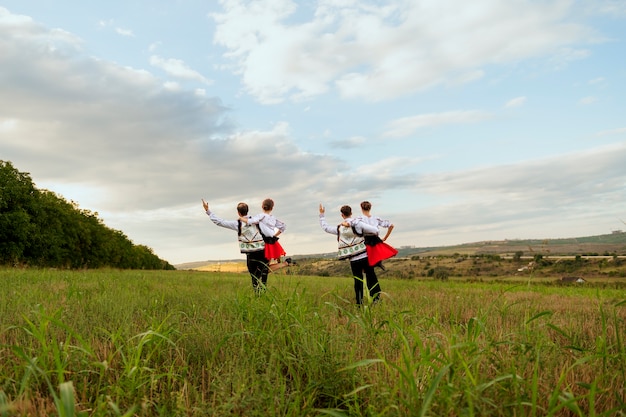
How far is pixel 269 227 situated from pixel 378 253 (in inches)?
108

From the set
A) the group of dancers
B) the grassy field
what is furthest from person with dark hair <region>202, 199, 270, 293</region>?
the grassy field

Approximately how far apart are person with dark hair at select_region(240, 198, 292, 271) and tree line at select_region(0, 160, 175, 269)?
88.2 feet

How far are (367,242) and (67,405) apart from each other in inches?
360

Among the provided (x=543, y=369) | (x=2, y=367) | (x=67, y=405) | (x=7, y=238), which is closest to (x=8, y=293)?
(x=2, y=367)

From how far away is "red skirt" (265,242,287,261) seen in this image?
36.9ft

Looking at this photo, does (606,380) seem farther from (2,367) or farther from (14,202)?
(14,202)

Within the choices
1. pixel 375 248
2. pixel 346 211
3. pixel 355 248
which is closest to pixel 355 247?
pixel 355 248

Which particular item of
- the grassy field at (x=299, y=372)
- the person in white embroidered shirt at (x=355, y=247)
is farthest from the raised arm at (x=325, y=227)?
the grassy field at (x=299, y=372)

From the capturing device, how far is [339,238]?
1098 cm

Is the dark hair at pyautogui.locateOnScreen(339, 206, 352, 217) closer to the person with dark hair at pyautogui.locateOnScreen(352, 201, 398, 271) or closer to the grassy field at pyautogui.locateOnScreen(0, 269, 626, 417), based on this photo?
the person with dark hair at pyautogui.locateOnScreen(352, 201, 398, 271)

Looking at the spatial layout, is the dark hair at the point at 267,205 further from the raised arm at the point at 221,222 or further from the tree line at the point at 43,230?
the tree line at the point at 43,230

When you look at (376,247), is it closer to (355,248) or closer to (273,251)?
(355,248)

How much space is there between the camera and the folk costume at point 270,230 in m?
11.1

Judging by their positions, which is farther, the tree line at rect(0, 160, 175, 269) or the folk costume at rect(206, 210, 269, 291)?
the tree line at rect(0, 160, 175, 269)
